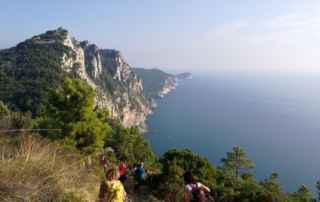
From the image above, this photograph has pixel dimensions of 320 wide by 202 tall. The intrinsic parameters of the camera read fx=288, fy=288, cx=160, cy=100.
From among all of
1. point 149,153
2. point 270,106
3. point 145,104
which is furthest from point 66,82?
point 270,106

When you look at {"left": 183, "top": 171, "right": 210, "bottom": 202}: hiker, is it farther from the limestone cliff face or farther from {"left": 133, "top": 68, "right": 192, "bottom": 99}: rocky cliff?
{"left": 133, "top": 68, "right": 192, "bottom": 99}: rocky cliff

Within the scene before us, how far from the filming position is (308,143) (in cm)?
7075

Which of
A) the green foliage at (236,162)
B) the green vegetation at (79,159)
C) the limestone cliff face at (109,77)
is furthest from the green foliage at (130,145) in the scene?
the limestone cliff face at (109,77)

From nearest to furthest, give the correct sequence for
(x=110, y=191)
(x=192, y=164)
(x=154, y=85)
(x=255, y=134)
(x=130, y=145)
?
1. (x=110, y=191)
2. (x=192, y=164)
3. (x=130, y=145)
4. (x=255, y=134)
5. (x=154, y=85)

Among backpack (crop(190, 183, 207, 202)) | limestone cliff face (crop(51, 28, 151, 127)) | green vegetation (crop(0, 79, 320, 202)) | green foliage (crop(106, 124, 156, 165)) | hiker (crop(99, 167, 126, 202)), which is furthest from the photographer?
limestone cliff face (crop(51, 28, 151, 127))

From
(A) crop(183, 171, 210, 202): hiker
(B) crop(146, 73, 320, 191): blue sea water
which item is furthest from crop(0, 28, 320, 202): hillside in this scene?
(B) crop(146, 73, 320, 191): blue sea water

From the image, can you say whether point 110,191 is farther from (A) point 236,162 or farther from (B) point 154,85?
(B) point 154,85

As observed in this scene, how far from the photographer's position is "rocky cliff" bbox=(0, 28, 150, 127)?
54.3 meters

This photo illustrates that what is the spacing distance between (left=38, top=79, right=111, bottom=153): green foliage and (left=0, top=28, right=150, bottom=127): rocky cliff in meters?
24.6

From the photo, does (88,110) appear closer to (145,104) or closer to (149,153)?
(149,153)

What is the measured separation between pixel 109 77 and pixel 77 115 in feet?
304

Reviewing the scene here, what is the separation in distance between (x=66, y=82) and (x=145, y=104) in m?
113

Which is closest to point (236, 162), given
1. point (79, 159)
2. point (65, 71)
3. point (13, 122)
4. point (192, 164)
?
point (192, 164)

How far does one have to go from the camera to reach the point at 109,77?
10381 cm
